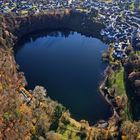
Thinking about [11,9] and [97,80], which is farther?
[11,9]

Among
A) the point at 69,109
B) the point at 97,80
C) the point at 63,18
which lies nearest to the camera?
the point at 69,109

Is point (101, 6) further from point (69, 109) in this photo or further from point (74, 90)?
point (69, 109)

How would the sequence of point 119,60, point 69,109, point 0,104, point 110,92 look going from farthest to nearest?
point 119,60, point 110,92, point 69,109, point 0,104

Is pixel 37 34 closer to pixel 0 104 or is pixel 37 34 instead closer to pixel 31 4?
pixel 31 4

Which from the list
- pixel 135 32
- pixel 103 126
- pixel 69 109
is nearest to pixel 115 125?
pixel 103 126

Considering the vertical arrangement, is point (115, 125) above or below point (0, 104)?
below

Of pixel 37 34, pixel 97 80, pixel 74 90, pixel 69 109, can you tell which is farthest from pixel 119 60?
pixel 37 34
